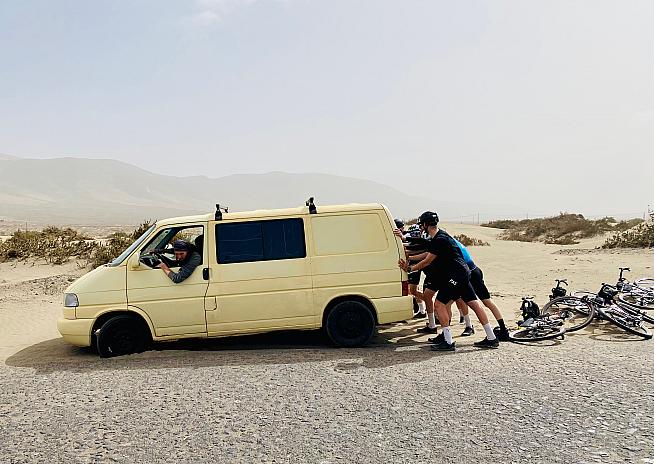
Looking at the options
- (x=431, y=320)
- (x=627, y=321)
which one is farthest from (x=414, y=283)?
(x=627, y=321)

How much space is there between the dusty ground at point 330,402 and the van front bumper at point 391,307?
476 mm

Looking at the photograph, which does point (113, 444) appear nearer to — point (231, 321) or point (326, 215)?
point (231, 321)

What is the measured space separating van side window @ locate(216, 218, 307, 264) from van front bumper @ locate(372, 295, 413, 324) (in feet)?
4.32

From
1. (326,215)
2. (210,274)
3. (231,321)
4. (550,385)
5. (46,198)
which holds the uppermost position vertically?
(46,198)

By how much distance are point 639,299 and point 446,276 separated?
5095 millimetres

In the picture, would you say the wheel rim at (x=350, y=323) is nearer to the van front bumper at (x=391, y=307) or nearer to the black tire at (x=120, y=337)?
the van front bumper at (x=391, y=307)

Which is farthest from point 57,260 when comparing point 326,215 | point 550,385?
point 550,385

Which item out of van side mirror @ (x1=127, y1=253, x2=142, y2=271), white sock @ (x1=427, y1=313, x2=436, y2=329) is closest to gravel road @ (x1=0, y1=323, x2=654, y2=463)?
white sock @ (x1=427, y1=313, x2=436, y2=329)

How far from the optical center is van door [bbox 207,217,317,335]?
26.8 ft

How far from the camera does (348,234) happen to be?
8391 millimetres

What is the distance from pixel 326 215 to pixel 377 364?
226 centimetres

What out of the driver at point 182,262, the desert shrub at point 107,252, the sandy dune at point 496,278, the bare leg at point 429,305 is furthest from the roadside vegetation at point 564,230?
the driver at point 182,262

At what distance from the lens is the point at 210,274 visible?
26.9 feet

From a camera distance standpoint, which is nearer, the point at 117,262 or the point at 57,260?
the point at 117,262
